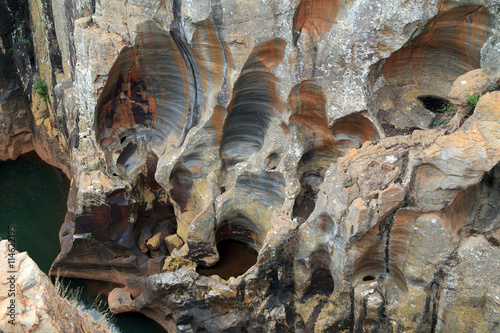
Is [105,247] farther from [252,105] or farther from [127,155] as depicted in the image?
[252,105]

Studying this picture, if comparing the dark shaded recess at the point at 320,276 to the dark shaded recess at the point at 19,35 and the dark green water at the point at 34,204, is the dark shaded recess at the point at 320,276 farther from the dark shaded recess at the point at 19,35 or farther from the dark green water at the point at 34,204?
the dark shaded recess at the point at 19,35

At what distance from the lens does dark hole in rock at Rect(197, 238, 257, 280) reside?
12.0m

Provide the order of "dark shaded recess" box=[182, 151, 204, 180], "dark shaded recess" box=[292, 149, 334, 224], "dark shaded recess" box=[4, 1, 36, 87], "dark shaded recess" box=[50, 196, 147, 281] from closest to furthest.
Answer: "dark shaded recess" box=[292, 149, 334, 224], "dark shaded recess" box=[182, 151, 204, 180], "dark shaded recess" box=[50, 196, 147, 281], "dark shaded recess" box=[4, 1, 36, 87]

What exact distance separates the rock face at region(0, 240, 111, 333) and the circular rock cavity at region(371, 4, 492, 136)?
292 inches

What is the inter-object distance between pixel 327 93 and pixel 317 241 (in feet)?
10.6

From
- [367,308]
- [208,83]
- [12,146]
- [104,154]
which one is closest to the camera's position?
[367,308]

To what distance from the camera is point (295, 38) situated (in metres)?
10.8

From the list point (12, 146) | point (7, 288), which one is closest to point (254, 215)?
point (7, 288)

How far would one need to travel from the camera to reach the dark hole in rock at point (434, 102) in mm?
10406

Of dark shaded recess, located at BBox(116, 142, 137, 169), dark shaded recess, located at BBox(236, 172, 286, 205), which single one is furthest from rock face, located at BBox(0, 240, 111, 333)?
dark shaded recess, located at BBox(116, 142, 137, 169)

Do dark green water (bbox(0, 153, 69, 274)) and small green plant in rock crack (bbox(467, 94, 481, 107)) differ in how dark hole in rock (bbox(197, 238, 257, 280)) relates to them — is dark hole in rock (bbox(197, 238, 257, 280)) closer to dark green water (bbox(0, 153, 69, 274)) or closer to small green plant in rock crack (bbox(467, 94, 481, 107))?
dark green water (bbox(0, 153, 69, 274))

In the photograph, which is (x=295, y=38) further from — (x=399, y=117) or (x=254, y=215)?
(x=254, y=215)

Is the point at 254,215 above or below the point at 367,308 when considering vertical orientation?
above

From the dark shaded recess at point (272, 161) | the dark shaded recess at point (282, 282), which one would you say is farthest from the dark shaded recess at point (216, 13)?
the dark shaded recess at point (282, 282)
